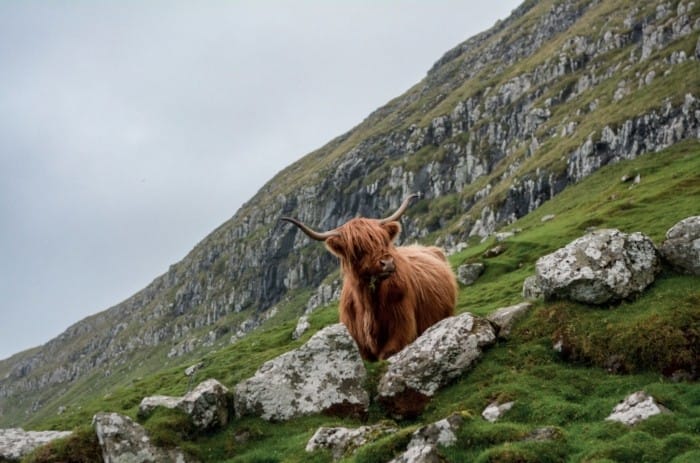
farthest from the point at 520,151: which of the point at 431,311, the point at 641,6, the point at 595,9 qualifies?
the point at 431,311

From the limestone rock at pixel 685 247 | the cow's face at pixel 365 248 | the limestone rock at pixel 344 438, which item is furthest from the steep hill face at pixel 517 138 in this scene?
the limestone rock at pixel 344 438

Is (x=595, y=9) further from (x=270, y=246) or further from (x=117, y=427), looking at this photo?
(x=117, y=427)

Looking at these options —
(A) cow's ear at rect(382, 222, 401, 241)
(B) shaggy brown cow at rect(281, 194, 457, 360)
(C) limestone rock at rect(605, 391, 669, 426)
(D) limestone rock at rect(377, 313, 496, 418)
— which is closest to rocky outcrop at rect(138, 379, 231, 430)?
(D) limestone rock at rect(377, 313, 496, 418)

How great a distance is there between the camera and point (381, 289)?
43.9ft

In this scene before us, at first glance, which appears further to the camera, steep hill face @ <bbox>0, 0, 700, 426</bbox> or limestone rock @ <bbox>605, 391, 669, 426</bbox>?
steep hill face @ <bbox>0, 0, 700, 426</bbox>

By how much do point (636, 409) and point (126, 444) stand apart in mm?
9505

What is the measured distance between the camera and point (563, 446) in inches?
318

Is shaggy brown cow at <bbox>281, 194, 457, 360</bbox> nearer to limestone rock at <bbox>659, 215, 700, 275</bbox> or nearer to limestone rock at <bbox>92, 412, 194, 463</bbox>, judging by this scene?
limestone rock at <bbox>92, 412, 194, 463</bbox>

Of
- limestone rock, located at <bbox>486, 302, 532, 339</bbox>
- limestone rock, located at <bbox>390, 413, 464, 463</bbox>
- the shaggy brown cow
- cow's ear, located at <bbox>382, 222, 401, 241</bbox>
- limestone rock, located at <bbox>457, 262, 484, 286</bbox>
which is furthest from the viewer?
limestone rock, located at <bbox>457, 262, 484, 286</bbox>

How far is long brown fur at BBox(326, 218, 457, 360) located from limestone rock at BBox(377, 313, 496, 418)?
1215mm

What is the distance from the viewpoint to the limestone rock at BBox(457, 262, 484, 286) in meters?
37.2

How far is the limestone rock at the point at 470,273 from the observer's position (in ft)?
122

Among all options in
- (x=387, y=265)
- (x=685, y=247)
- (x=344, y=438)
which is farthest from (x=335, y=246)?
(x=685, y=247)

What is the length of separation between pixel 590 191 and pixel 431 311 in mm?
71619
